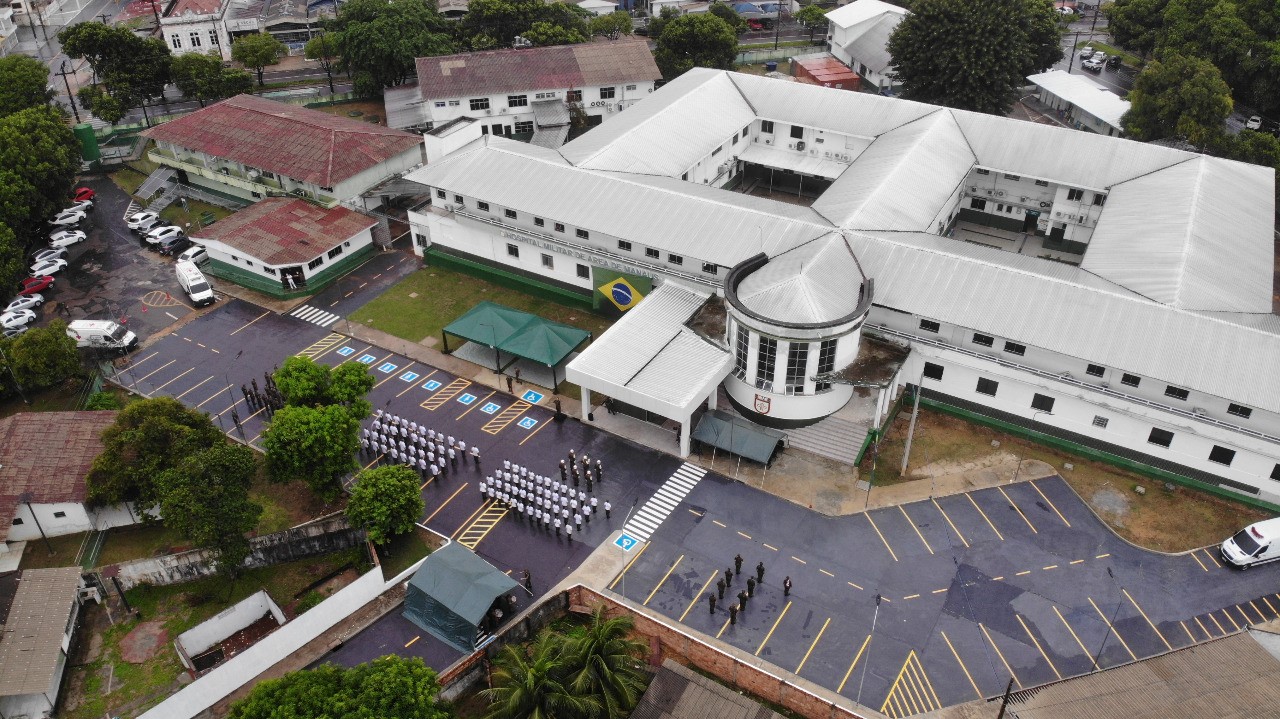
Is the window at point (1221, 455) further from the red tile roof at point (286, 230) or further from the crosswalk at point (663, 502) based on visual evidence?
the red tile roof at point (286, 230)

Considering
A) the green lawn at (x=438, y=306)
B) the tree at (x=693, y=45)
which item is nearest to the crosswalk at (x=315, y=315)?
the green lawn at (x=438, y=306)

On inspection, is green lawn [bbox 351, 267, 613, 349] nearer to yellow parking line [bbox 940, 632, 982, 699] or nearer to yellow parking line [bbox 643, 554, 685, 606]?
yellow parking line [bbox 643, 554, 685, 606]

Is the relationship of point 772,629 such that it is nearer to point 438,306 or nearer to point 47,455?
point 438,306

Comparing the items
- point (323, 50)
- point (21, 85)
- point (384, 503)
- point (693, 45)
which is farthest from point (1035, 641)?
point (323, 50)

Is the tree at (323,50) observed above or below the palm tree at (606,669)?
above

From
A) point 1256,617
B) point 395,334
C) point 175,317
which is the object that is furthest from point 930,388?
point 175,317

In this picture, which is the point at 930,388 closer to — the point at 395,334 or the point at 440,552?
the point at 440,552
